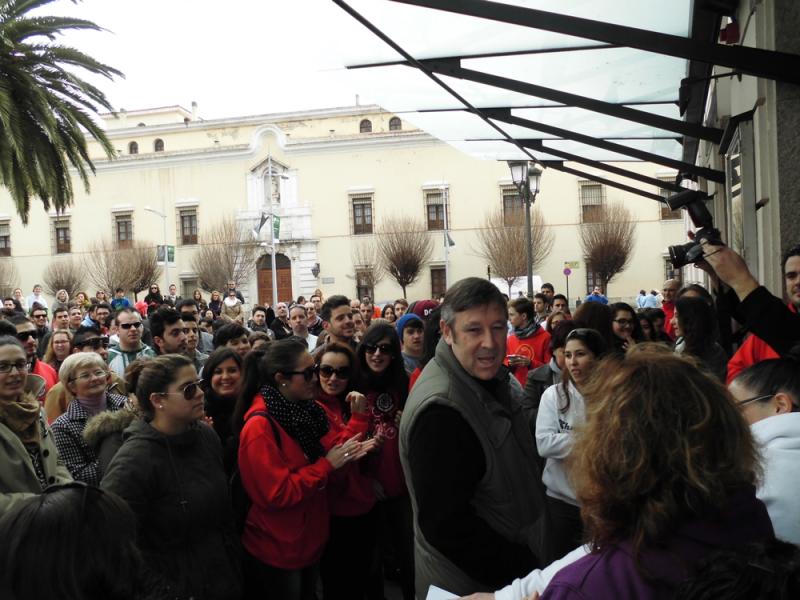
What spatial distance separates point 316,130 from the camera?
45.4 meters

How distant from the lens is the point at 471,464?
2287 mm

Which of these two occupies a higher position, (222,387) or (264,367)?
(264,367)

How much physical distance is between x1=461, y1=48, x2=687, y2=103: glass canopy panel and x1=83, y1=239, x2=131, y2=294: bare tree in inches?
1485

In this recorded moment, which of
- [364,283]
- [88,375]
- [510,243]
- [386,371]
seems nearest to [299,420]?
[386,371]

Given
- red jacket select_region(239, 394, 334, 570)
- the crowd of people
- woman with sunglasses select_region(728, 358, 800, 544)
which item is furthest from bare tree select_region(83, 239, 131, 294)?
woman with sunglasses select_region(728, 358, 800, 544)

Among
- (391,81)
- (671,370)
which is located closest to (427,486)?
→ (671,370)

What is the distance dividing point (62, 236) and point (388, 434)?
47.2m

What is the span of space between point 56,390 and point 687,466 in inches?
179

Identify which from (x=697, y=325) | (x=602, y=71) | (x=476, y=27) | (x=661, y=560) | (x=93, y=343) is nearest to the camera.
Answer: (x=661, y=560)

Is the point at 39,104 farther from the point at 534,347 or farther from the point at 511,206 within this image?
the point at 511,206

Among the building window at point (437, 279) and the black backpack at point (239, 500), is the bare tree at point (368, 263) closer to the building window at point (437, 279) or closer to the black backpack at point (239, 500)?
the building window at point (437, 279)

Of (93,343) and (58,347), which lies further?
(58,347)

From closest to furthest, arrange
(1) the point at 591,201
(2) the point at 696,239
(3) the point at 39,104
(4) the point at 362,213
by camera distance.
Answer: (2) the point at 696,239 < (3) the point at 39,104 < (1) the point at 591,201 < (4) the point at 362,213

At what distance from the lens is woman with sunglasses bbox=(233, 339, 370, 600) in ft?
12.0
